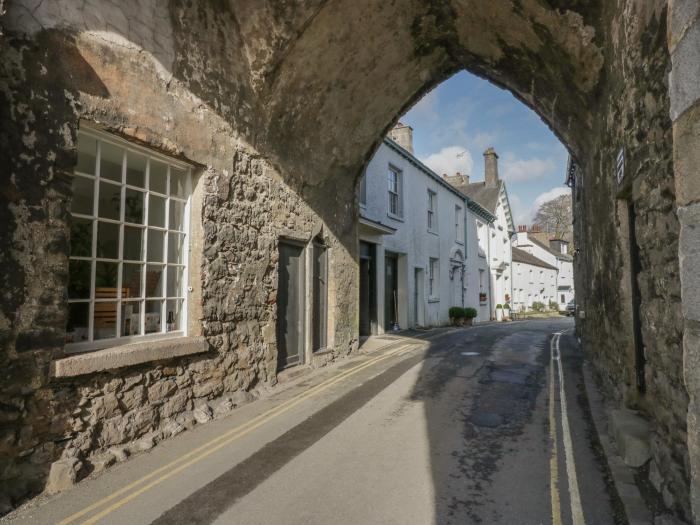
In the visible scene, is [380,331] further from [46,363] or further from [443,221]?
[46,363]

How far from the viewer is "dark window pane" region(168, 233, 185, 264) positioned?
5574 millimetres

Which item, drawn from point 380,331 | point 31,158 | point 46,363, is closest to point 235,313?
point 46,363

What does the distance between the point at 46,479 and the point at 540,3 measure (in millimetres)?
7585

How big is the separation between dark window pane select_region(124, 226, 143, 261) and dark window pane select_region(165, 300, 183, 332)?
693 mm

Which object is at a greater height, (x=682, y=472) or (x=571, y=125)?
(x=571, y=125)

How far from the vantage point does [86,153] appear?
472cm

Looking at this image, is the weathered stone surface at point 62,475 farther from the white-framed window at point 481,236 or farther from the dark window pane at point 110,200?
the white-framed window at point 481,236

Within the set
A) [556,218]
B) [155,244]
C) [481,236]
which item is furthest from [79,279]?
[556,218]

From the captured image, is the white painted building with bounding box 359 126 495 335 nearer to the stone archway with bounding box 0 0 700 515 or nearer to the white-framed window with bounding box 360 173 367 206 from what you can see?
the white-framed window with bounding box 360 173 367 206

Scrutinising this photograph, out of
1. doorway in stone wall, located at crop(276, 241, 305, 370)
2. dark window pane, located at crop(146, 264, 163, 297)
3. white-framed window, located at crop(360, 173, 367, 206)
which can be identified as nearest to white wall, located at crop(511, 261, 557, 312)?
white-framed window, located at crop(360, 173, 367, 206)

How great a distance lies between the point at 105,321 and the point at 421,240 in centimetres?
1387

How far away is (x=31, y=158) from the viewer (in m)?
3.66

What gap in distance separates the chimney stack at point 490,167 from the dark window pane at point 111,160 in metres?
28.3

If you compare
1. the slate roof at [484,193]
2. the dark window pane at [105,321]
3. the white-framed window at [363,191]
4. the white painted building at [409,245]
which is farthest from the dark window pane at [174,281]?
the slate roof at [484,193]
